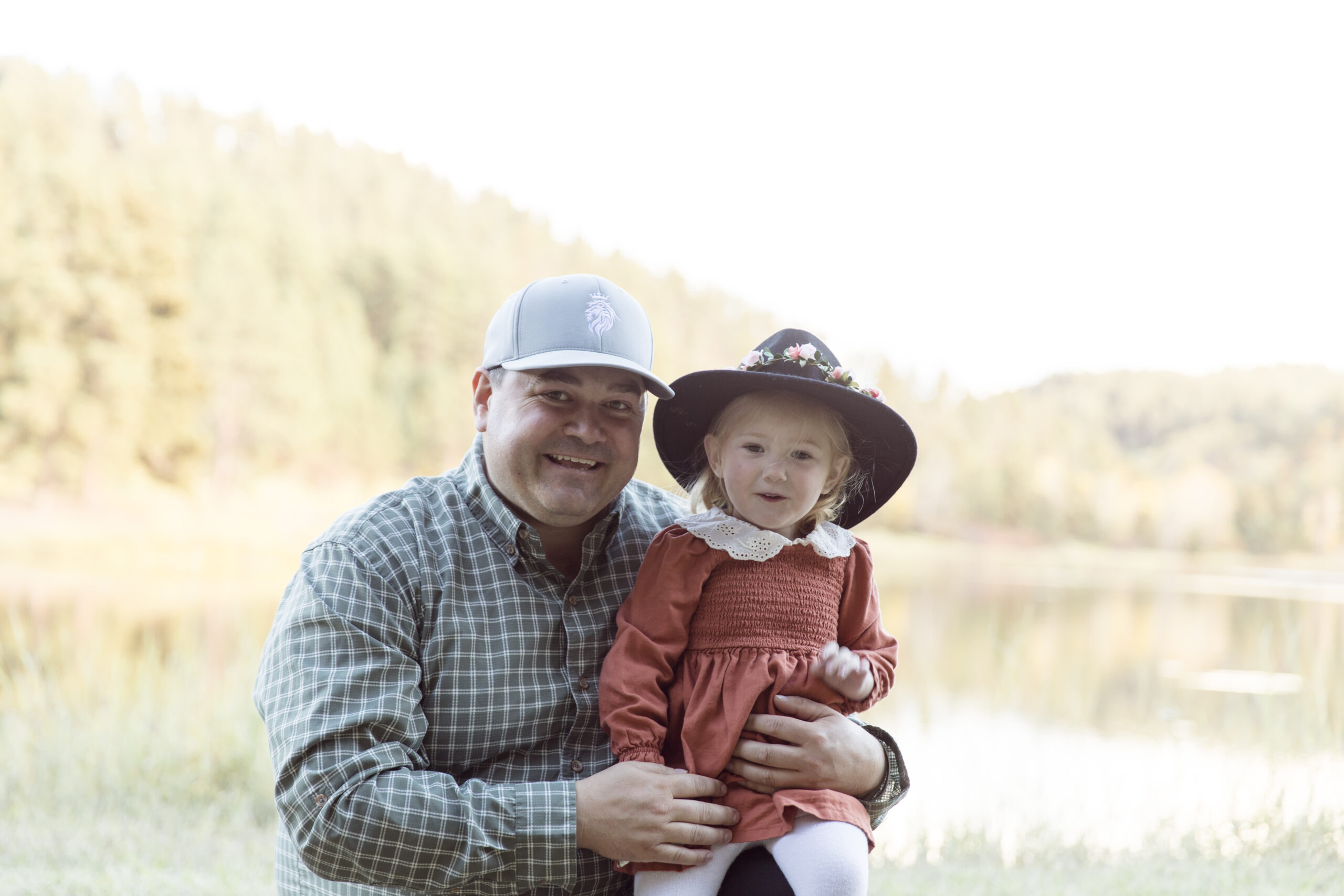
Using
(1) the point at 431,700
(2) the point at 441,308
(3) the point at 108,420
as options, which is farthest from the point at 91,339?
(1) the point at 431,700

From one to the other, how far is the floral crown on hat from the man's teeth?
321 mm

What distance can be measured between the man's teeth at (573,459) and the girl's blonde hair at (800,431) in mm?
263

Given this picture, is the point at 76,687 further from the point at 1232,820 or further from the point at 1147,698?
the point at 1147,698

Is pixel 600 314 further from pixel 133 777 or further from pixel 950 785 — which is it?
pixel 950 785

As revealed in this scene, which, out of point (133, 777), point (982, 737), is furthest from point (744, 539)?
point (982, 737)

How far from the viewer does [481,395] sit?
6.64ft

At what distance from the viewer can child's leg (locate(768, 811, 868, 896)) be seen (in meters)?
1.62

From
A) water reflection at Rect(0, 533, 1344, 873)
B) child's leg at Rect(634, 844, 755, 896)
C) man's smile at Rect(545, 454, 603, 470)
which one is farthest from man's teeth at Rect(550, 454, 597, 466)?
water reflection at Rect(0, 533, 1344, 873)

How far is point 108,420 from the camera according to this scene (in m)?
11.9

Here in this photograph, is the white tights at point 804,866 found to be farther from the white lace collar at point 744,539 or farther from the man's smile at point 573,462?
the man's smile at point 573,462

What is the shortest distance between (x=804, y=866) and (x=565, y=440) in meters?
0.83

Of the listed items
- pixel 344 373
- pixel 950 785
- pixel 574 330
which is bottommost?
pixel 950 785

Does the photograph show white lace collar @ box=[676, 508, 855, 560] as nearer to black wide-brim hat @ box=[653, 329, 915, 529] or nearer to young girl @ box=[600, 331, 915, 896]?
young girl @ box=[600, 331, 915, 896]

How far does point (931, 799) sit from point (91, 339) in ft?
36.8
